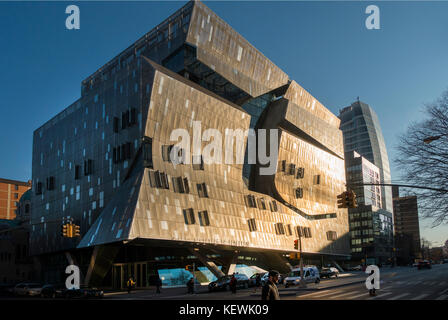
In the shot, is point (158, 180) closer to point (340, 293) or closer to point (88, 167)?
point (88, 167)

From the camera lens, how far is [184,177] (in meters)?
48.9

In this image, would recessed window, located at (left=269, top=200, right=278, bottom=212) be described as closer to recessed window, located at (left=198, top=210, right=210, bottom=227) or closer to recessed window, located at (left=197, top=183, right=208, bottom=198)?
recessed window, located at (left=197, top=183, right=208, bottom=198)

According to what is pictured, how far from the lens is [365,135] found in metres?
174

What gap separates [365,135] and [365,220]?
49456mm

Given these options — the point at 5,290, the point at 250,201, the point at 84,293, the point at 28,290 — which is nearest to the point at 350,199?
the point at 84,293

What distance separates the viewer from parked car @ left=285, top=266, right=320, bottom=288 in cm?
4188

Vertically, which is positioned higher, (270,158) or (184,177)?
(270,158)

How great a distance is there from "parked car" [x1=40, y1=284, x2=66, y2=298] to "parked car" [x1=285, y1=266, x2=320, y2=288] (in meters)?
21.4

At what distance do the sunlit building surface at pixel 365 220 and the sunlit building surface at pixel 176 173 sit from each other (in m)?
61.2

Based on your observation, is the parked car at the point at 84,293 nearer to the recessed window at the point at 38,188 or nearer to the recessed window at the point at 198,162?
the recessed window at the point at 198,162

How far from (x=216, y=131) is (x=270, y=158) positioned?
49.2 ft

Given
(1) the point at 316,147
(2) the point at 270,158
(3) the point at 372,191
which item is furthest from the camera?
(3) the point at 372,191
